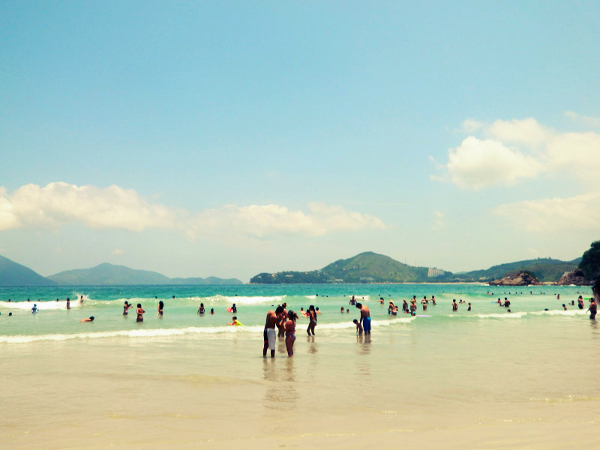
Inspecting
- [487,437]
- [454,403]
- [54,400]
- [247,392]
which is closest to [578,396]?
[454,403]

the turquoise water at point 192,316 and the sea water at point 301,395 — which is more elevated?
the sea water at point 301,395

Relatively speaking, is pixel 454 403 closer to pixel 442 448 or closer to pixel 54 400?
pixel 442 448

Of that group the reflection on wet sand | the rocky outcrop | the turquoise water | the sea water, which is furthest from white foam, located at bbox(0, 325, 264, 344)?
the rocky outcrop

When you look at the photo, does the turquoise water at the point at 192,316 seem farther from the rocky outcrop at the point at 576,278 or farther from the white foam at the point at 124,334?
the rocky outcrop at the point at 576,278

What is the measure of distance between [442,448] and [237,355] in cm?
1199

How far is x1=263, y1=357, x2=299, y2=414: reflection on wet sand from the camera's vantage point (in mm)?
9812

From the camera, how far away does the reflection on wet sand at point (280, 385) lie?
9.81 metres

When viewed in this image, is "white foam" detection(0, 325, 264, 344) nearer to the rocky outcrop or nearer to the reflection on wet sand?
the reflection on wet sand

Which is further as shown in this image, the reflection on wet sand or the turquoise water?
the turquoise water

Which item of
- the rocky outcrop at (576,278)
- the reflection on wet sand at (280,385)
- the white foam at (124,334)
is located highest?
the reflection on wet sand at (280,385)

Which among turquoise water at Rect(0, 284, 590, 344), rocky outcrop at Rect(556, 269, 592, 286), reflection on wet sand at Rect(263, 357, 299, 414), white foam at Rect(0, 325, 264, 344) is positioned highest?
reflection on wet sand at Rect(263, 357, 299, 414)

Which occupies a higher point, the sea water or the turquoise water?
the sea water

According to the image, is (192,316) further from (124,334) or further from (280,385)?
(280,385)

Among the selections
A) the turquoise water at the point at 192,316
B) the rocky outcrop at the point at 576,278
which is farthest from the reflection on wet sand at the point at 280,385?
the rocky outcrop at the point at 576,278
